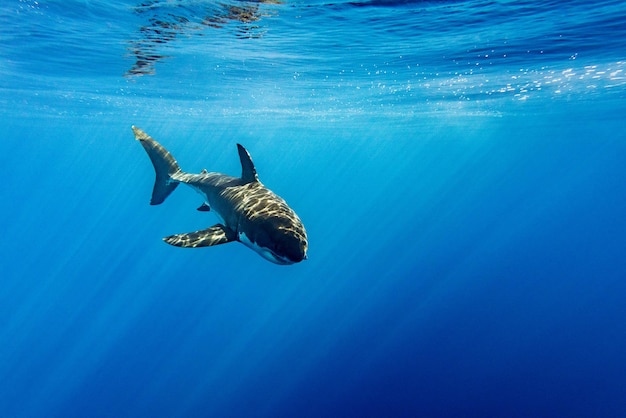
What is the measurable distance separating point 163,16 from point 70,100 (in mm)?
17713

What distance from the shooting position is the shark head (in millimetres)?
5520

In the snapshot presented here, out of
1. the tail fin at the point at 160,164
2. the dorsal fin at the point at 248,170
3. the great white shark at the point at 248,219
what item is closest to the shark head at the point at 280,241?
the great white shark at the point at 248,219

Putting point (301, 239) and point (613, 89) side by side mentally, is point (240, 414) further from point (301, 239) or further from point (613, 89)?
point (613, 89)

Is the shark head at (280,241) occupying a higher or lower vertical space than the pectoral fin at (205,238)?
higher

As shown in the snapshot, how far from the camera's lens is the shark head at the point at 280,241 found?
18.1 feet

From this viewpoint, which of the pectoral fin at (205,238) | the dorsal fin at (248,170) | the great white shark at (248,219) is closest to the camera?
the great white shark at (248,219)

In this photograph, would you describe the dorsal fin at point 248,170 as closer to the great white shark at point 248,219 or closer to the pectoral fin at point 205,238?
the great white shark at point 248,219

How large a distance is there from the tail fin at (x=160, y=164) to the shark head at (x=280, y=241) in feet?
23.7

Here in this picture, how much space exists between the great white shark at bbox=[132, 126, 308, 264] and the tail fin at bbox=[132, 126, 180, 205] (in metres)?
1.40

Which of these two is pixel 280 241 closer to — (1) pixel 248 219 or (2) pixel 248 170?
(1) pixel 248 219

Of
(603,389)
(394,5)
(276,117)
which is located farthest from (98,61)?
(603,389)

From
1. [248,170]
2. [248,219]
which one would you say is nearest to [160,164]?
[248,170]

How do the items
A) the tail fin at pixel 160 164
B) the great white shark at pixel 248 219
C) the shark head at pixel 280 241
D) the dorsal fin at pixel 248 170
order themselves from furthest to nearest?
the tail fin at pixel 160 164 → the dorsal fin at pixel 248 170 → the great white shark at pixel 248 219 → the shark head at pixel 280 241

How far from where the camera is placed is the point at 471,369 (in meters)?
19.5
